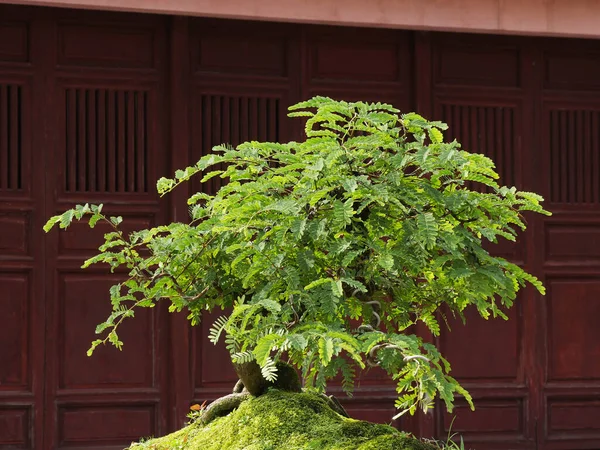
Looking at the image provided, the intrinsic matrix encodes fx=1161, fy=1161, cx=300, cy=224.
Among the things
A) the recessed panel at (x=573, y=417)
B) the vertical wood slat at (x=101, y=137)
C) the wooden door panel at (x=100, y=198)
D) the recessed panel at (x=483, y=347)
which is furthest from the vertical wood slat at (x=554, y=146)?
the vertical wood slat at (x=101, y=137)

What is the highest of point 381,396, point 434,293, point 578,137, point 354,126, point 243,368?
point 578,137

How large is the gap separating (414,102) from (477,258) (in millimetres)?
5065

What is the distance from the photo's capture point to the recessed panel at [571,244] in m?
8.87

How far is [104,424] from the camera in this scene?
8000 mm

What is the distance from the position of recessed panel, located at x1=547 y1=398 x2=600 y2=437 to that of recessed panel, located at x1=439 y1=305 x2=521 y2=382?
1.41ft

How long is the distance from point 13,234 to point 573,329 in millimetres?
4227

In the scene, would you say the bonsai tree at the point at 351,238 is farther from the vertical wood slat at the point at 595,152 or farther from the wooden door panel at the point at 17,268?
the vertical wood slat at the point at 595,152

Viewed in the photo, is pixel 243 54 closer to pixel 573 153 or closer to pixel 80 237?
pixel 80 237

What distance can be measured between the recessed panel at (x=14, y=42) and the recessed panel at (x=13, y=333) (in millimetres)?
1495

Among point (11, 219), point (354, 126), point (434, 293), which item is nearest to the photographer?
point (354, 126)

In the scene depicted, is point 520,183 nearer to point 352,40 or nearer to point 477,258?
point 352,40

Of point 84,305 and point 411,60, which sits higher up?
point 411,60

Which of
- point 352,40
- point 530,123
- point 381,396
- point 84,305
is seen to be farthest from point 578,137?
point 84,305

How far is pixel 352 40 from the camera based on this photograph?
8656 mm
